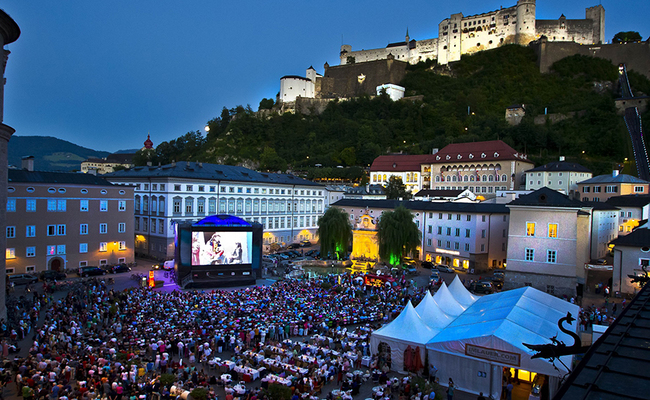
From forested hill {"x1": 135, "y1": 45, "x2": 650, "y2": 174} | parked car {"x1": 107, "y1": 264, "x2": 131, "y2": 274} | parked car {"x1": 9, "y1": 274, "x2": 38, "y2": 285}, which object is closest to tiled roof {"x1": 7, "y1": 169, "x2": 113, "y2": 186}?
parked car {"x1": 9, "y1": 274, "x2": 38, "y2": 285}

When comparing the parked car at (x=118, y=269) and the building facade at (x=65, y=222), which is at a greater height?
the building facade at (x=65, y=222)

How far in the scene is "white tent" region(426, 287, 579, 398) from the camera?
1277 cm

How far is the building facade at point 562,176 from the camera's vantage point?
5491cm

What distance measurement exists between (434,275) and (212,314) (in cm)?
1843

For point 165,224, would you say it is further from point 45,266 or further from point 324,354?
point 324,354

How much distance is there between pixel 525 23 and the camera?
95.9 meters

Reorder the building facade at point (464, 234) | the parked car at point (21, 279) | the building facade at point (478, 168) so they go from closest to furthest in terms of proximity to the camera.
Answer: the parked car at point (21, 279), the building facade at point (464, 234), the building facade at point (478, 168)

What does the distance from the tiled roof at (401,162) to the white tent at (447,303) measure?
5329 centimetres

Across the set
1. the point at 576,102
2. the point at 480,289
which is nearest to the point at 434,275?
the point at 480,289

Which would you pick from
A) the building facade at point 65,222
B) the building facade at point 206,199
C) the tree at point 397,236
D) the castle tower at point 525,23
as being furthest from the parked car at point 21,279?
the castle tower at point 525,23

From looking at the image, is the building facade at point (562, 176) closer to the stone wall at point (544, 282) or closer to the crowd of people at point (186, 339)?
the stone wall at point (544, 282)

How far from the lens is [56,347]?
14.8 metres

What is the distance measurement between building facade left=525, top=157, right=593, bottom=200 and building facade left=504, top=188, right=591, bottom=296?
2812 centimetres

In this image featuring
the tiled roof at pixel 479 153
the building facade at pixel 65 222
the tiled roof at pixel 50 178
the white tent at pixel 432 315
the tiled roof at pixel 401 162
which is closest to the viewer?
the white tent at pixel 432 315
